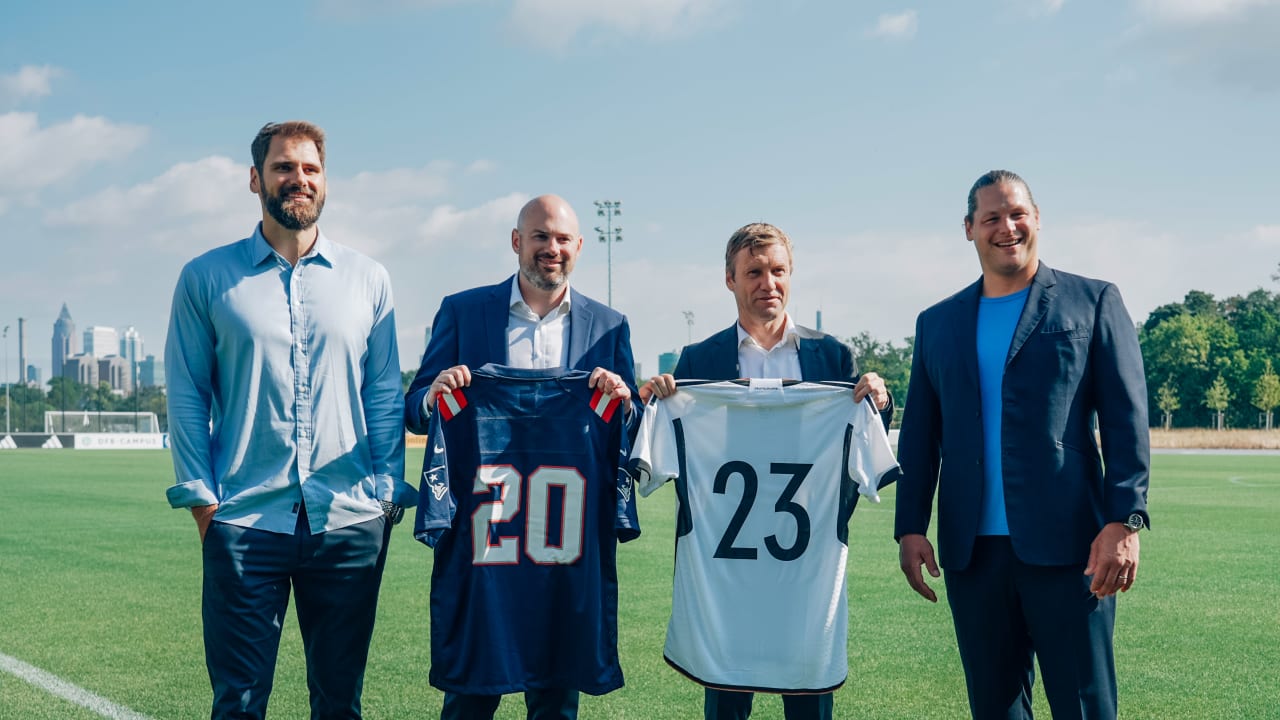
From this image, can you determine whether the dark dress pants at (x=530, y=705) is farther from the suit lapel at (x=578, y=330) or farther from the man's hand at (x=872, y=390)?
the man's hand at (x=872, y=390)

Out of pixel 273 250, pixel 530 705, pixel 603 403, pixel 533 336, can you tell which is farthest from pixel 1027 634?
pixel 273 250

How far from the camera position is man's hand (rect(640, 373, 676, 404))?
4027 millimetres

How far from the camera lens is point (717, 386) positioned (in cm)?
412

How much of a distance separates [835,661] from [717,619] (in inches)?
19.3

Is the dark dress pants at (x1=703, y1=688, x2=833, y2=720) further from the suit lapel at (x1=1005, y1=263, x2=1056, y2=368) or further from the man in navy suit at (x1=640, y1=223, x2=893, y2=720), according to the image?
the suit lapel at (x1=1005, y1=263, x2=1056, y2=368)

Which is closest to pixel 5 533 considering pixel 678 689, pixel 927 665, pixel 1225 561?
pixel 678 689

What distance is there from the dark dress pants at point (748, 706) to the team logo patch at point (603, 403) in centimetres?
122

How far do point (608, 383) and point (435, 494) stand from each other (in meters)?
0.77

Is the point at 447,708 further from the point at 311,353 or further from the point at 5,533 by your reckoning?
the point at 5,533

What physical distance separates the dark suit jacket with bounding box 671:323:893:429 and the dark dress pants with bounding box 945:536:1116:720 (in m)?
0.81

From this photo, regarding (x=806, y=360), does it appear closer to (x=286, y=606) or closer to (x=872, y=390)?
(x=872, y=390)

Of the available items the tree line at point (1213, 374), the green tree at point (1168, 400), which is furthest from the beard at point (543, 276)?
the green tree at point (1168, 400)

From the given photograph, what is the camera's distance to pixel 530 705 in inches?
153

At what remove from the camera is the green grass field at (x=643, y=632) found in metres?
5.32
